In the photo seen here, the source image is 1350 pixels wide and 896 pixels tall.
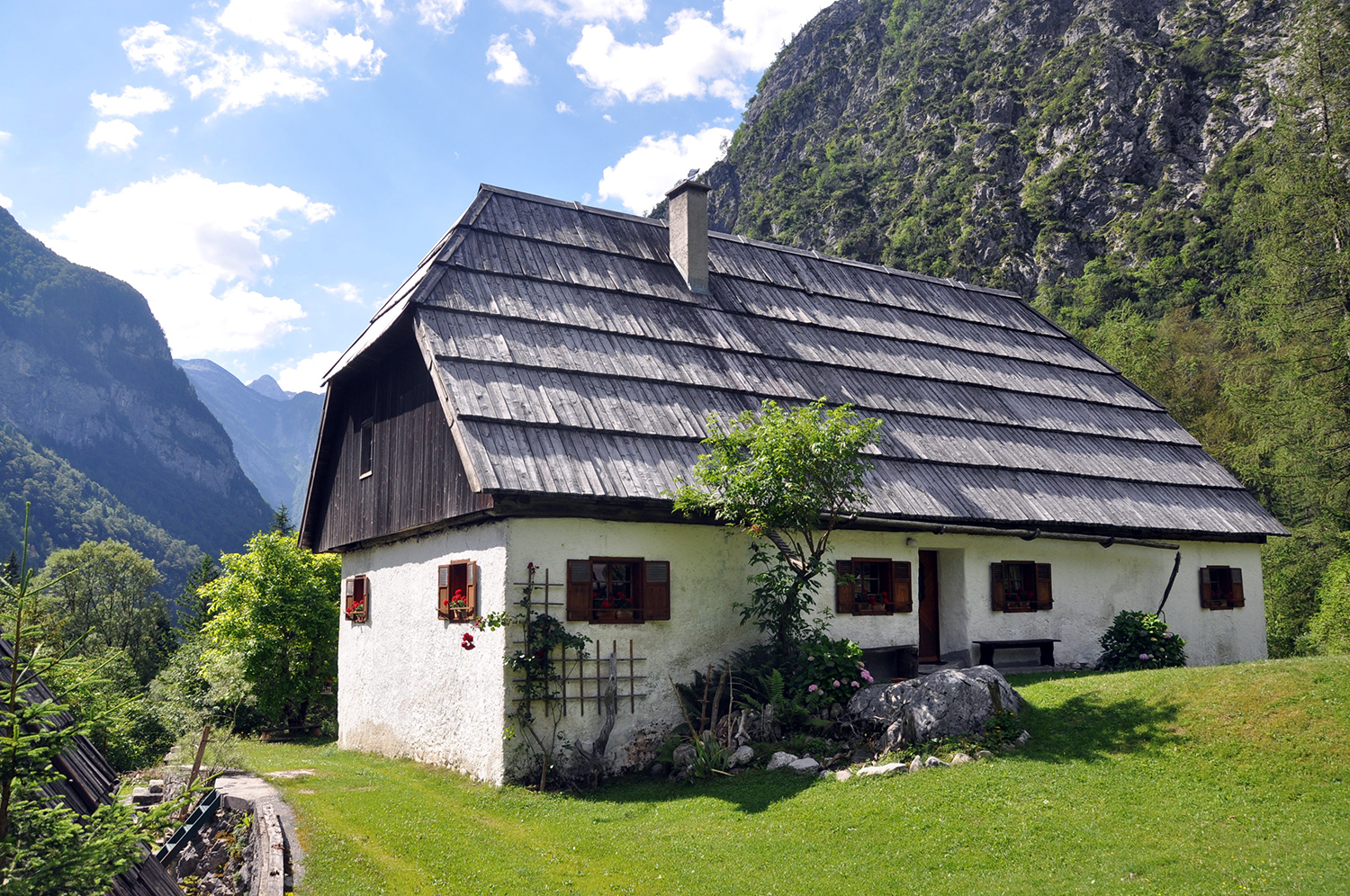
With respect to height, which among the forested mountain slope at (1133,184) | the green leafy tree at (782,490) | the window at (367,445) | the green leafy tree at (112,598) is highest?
the forested mountain slope at (1133,184)

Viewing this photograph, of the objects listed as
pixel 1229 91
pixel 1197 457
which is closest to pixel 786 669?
pixel 1197 457

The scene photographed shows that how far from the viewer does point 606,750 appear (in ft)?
41.5

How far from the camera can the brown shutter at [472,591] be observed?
42.5 ft

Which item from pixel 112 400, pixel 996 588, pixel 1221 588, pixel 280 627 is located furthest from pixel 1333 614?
pixel 112 400

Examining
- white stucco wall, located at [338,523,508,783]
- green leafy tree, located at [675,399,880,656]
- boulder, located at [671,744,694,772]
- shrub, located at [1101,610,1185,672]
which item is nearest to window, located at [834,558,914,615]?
green leafy tree, located at [675,399,880,656]

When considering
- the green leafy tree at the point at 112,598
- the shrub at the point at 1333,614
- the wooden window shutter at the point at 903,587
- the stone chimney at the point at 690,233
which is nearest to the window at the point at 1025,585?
the wooden window shutter at the point at 903,587

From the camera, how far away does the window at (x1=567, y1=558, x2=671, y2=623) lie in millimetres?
12742

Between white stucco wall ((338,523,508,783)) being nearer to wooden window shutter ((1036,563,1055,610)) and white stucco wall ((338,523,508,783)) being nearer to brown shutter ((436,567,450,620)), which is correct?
brown shutter ((436,567,450,620))

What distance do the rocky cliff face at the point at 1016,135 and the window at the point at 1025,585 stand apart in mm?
50626

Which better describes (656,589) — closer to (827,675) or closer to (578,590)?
(578,590)

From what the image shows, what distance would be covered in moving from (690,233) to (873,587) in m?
8.21

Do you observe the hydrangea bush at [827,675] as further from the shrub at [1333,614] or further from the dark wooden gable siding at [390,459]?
the shrub at [1333,614]

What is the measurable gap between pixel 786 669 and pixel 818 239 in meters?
70.6

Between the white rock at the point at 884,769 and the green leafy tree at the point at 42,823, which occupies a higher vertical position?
the green leafy tree at the point at 42,823
